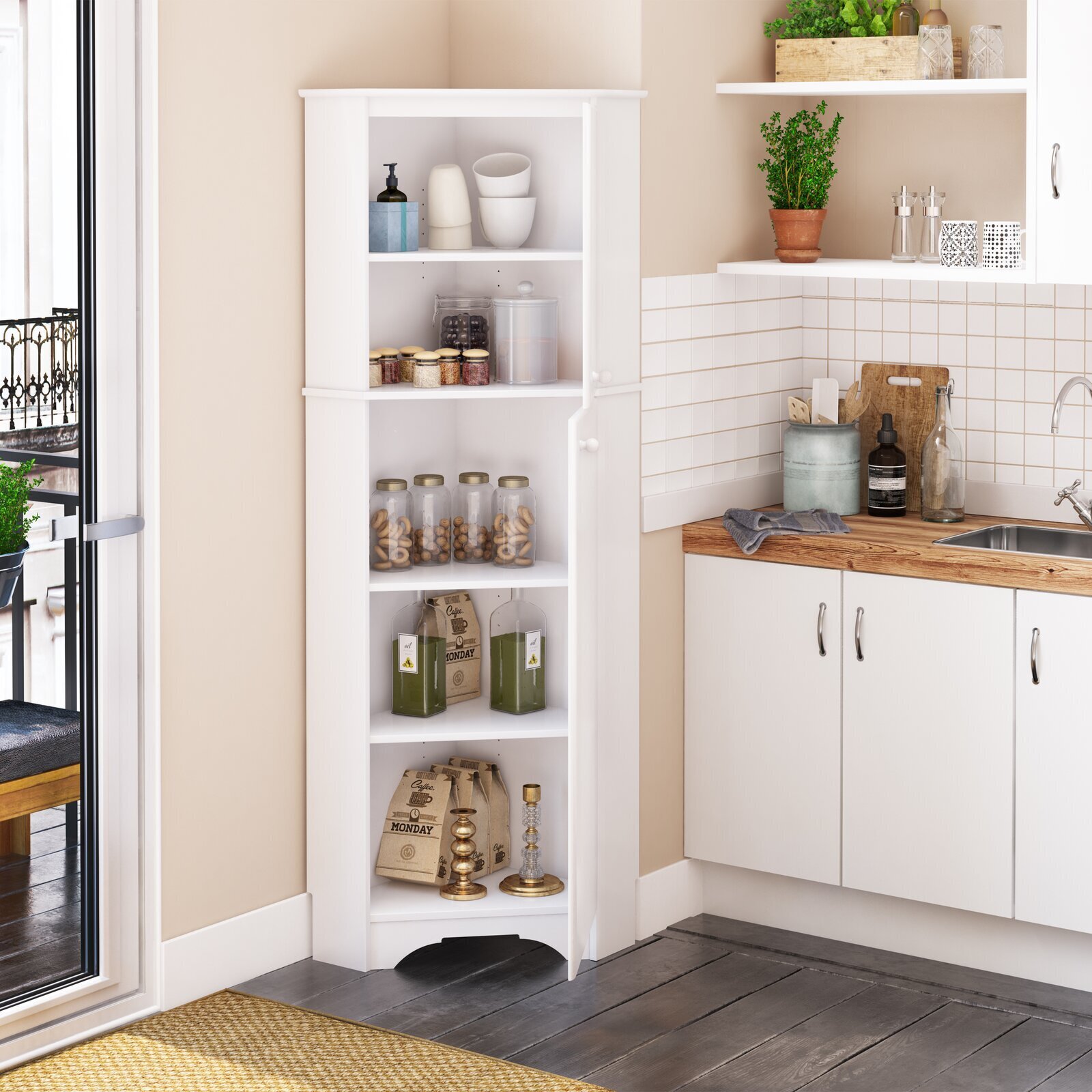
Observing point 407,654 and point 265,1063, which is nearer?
point 265,1063

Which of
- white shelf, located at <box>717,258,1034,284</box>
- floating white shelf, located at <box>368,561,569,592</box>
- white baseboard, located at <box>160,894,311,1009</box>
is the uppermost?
white shelf, located at <box>717,258,1034,284</box>

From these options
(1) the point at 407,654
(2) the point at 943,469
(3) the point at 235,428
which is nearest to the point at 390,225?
(3) the point at 235,428

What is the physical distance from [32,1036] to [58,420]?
120 centimetres

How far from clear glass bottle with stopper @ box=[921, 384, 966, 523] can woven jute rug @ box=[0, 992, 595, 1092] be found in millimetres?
1636

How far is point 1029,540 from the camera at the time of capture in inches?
162

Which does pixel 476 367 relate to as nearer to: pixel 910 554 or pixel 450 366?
pixel 450 366

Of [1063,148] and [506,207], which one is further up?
[1063,148]

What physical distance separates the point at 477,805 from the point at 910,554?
1136mm

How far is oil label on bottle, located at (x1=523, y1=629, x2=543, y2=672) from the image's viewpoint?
398 cm

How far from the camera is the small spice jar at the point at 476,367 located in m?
3.81

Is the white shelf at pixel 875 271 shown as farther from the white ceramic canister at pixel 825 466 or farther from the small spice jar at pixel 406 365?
the small spice jar at pixel 406 365

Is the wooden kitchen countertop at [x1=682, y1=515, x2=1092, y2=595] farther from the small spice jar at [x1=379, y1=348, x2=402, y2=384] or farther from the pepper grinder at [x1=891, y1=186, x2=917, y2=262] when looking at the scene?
the small spice jar at [x1=379, y1=348, x2=402, y2=384]

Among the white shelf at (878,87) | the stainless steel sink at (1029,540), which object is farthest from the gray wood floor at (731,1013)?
the white shelf at (878,87)

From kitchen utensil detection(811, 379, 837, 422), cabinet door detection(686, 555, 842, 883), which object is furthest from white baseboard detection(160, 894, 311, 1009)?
kitchen utensil detection(811, 379, 837, 422)
